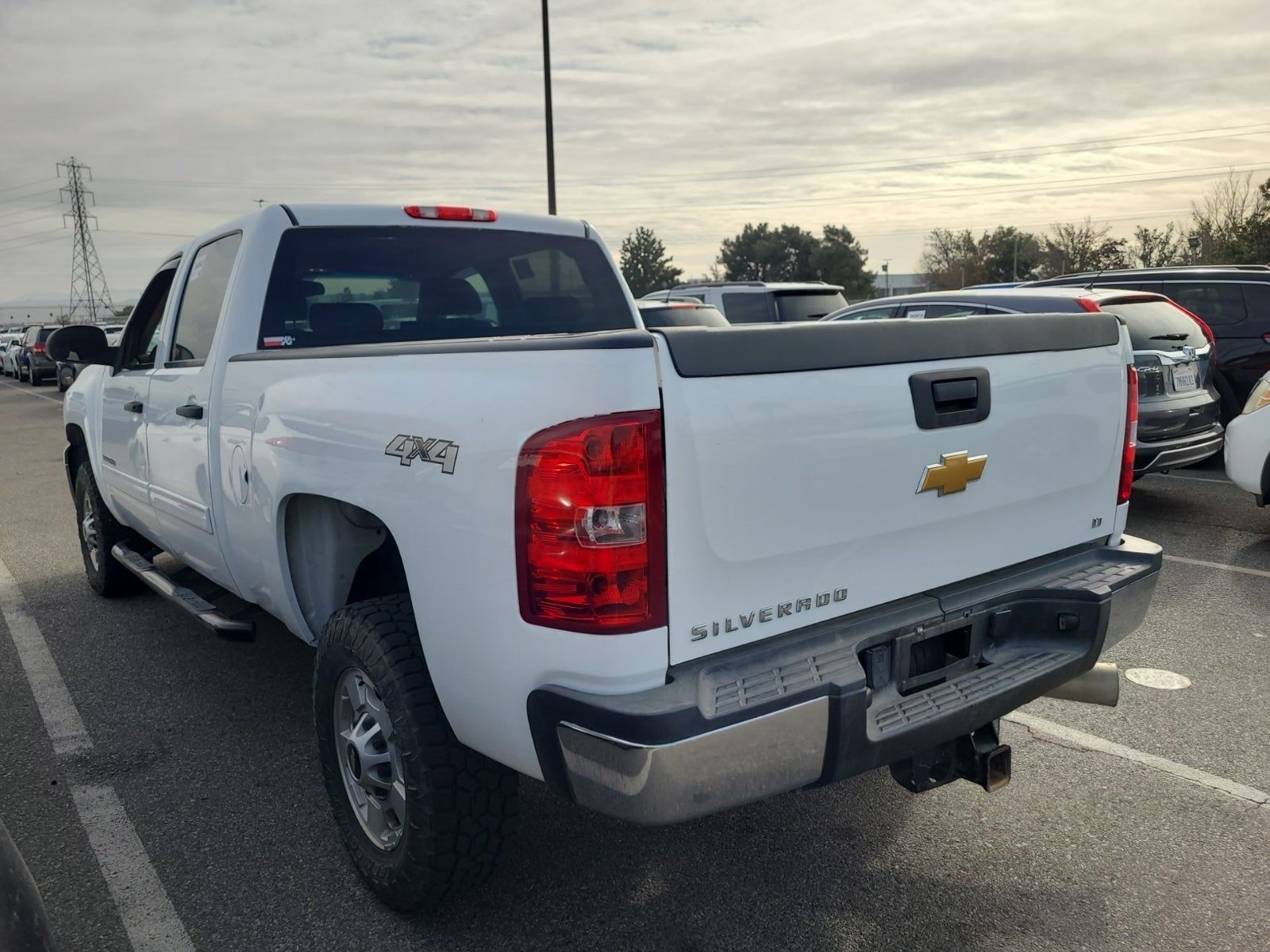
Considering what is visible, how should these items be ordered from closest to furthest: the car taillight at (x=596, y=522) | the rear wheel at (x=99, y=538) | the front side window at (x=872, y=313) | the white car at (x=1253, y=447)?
1. the car taillight at (x=596, y=522)
2. the rear wheel at (x=99, y=538)
3. the white car at (x=1253, y=447)
4. the front side window at (x=872, y=313)

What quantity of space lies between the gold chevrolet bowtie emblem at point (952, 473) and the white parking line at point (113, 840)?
7.51 ft

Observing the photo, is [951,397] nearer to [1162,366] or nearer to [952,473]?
[952,473]

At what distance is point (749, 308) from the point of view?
14203mm

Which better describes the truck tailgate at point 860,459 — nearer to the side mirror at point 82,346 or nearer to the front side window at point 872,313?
the side mirror at point 82,346

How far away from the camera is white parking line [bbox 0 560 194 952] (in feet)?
9.29

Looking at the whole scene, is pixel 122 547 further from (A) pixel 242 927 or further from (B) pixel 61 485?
(B) pixel 61 485

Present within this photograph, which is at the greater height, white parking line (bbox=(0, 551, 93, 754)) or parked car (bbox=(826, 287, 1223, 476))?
parked car (bbox=(826, 287, 1223, 476))

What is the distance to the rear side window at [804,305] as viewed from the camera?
1407 centimetres

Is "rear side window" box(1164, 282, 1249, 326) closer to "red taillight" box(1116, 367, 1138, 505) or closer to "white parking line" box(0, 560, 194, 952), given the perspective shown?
"red taillight" box(1116, 367, 1138, 505)

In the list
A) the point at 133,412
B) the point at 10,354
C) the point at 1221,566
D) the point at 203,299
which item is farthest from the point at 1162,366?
the point at 10,354

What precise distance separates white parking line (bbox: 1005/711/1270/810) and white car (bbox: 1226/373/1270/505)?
Answer: 374cm

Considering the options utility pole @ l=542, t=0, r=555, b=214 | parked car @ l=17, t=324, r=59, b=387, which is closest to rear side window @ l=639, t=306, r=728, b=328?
utility pole @ l=542, t=0, r=555, b=214

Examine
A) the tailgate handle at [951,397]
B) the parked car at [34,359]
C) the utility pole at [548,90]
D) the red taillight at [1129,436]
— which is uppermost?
the utility pole at [548,90]

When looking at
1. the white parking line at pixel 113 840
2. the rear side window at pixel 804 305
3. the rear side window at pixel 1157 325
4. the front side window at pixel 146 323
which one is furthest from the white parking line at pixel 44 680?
the rear side window at pixel 804 305
